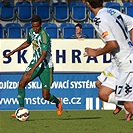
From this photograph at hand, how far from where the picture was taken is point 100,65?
17.8 metres

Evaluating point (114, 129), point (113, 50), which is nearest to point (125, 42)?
point (113, 50)

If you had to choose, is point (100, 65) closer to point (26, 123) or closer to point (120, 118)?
point (120, 118)

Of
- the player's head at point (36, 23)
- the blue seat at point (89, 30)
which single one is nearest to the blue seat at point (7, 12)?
the blue seat at point (89, 30)

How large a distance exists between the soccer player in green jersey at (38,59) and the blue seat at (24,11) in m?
6.74

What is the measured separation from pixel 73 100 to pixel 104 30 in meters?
8.85

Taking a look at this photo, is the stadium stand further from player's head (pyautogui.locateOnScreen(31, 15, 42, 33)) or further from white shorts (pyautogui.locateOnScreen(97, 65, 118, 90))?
white shorts (pyautogui.locateOnScreen(97, 65, 118, 90))

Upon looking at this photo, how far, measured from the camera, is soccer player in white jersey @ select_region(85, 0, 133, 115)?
8.97 meters

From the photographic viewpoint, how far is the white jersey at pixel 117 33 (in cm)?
897

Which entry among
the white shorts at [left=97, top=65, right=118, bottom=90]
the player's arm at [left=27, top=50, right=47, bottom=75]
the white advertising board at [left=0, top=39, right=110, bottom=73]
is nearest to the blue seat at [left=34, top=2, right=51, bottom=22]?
the white advertising board at [left=0, top=39, right=110, bottom=73]

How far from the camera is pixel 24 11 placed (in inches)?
808

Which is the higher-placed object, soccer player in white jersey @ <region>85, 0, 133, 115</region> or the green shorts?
soccer player in white jersey @ <region>85, 0, 133, 115</region>

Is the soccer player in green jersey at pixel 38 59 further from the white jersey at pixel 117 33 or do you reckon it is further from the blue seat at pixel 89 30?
the blue seat at pixel 89 30

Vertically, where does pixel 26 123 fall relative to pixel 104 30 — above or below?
below

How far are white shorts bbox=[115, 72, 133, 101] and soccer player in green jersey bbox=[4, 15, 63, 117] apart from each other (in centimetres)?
406
